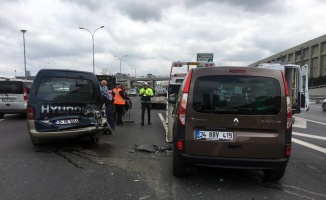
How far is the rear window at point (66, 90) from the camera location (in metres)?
7.59

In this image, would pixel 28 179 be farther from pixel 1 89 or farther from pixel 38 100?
pixel 1 89

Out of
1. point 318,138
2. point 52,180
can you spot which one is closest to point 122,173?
point 52,180

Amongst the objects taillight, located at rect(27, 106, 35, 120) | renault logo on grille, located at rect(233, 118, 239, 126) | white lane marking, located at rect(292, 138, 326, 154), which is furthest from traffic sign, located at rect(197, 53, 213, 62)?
renault logo on grille, located at rect(233, 118, 239, 126)

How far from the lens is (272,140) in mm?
4793

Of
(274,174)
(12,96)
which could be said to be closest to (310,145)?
(274,174)

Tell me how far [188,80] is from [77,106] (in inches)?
142

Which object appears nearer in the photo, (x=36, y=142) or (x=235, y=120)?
(x=235, y=120)

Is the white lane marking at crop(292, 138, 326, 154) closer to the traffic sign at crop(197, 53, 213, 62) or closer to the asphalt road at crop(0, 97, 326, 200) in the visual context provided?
the asphalt road at crop(0, 97, 326, 200)

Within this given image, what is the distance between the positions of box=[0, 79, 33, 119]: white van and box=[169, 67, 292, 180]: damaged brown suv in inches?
457

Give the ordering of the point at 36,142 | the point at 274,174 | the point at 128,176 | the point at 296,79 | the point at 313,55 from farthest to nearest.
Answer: the point at 313,55, the point at 296,79, the point at 36,142, the point at 128,176, the point at 274,174

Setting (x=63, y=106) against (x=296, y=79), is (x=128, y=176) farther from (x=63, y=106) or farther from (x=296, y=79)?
(x=296, y=79)

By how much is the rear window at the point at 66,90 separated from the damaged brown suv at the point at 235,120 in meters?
3.67

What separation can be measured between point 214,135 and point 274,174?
123 cm

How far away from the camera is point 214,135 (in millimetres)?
4875
